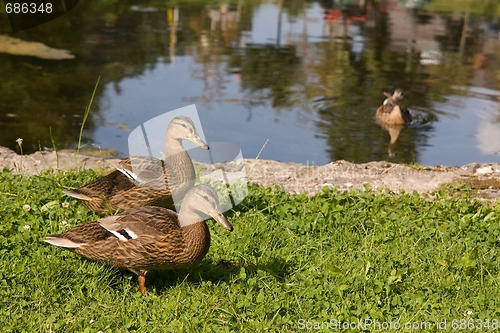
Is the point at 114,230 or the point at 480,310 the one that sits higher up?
the point at 114,230

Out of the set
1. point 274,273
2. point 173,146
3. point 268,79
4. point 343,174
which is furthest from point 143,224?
point 268,79

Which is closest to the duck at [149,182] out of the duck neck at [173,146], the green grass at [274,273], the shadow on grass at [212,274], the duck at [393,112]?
the duck neck at [173,146]

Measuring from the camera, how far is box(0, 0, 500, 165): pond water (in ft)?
40.3

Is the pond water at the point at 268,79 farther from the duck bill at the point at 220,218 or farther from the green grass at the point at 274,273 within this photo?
the duck bill at the point at 220,218

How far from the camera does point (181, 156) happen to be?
24.4 feet

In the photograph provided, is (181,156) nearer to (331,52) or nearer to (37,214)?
(37,214)

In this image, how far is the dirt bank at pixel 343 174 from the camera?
29.1ft

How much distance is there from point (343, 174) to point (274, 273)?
10.5 ft

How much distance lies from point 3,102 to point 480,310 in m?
9.54

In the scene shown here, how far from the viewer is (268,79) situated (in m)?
15.4

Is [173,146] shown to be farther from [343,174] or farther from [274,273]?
[343,174]

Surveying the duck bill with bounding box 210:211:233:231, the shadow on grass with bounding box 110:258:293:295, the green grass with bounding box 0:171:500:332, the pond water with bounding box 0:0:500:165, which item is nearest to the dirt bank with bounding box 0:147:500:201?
the pond water with bounding box 0:0:500:165

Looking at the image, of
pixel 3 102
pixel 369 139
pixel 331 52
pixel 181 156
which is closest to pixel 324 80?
pixel 331 52

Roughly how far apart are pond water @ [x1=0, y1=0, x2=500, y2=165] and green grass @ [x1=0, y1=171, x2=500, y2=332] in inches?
72.7
